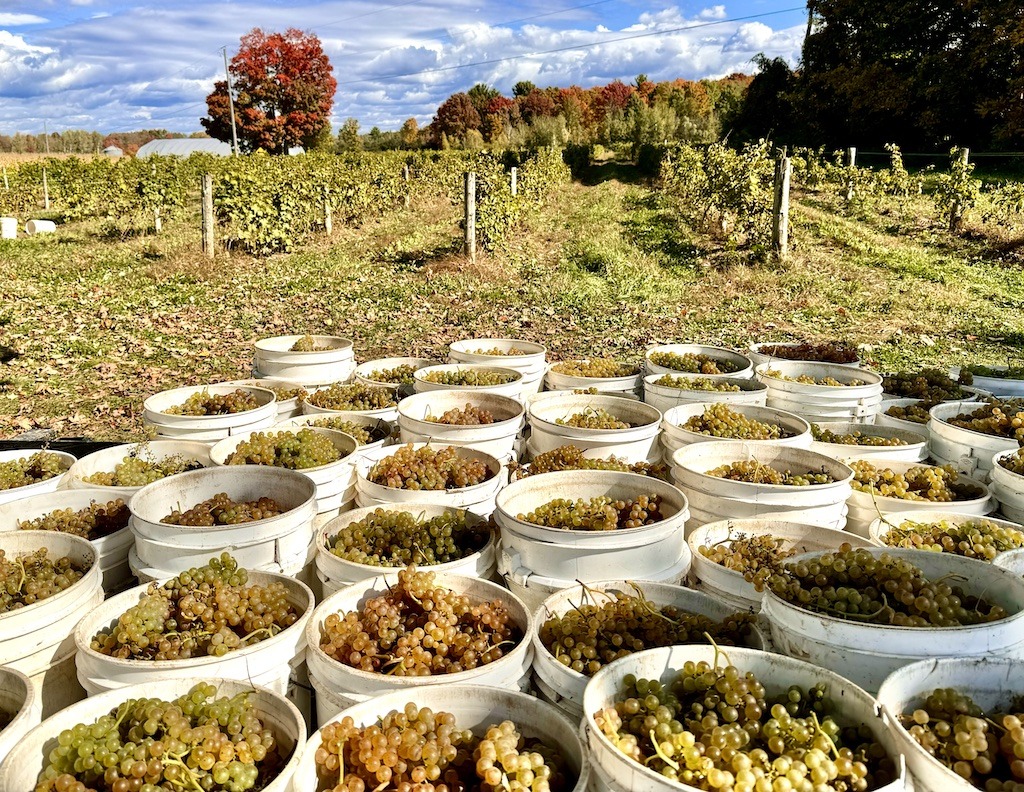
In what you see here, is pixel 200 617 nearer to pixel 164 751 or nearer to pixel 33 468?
pixel 164 751

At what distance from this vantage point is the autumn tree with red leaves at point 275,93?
135ft

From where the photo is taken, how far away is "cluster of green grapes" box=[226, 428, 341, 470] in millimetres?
3597


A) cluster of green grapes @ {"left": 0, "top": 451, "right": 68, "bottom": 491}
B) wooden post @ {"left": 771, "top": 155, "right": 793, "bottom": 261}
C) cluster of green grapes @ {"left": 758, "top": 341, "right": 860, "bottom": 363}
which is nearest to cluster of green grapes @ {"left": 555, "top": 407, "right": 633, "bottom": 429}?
cluster of green grapes @ {"left": 758, "top": 341, "right": 860, "bottom": 363}

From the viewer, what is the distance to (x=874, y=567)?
7.89ft

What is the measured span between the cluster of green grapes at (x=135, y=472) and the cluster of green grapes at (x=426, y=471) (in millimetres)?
1087

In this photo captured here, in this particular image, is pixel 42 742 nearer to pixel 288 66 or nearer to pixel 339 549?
pixel 339 549

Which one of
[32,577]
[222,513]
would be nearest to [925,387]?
[222,513]

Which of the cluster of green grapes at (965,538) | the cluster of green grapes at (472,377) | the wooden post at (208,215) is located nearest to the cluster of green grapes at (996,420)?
the cluster of green grapes at (965,538)

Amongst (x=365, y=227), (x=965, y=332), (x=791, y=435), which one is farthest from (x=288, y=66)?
(x=791, y=435)

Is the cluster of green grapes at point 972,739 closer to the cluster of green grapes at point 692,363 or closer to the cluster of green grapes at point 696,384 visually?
the cluster of green grapes at point 696,384

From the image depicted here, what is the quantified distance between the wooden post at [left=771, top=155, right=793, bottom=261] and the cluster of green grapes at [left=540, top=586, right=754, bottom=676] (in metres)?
11.3

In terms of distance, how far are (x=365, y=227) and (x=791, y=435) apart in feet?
53.4

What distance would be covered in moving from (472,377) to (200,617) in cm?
271

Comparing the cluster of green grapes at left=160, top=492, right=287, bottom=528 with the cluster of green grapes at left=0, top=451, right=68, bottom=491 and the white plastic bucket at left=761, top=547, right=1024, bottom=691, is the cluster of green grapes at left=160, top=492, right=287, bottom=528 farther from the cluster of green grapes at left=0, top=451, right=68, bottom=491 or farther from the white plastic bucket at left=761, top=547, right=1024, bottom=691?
the white plastic bucket at left=761, top=547, right=1024, bottom=691
